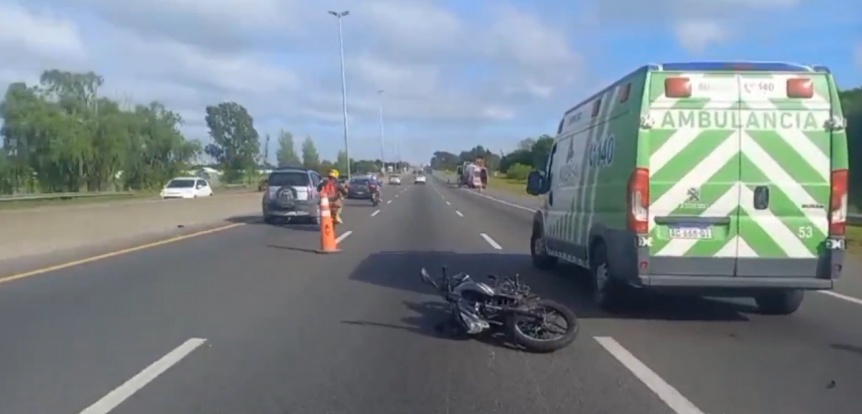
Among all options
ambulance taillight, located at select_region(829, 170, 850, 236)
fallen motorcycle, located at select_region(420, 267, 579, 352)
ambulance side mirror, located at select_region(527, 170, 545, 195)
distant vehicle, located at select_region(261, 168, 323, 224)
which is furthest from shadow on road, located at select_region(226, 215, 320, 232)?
ambulance taillight, located at select_region(829, 170, 850, 236)

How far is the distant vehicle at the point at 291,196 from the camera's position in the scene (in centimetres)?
3002

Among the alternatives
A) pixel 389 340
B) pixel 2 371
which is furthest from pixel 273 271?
pixel 2 371

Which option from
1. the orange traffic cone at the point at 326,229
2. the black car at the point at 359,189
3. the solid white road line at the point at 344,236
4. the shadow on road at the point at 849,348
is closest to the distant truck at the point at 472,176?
the black car at the point at 359,189

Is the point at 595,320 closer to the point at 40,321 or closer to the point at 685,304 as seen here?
the point at 685,304

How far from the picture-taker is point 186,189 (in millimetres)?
50219

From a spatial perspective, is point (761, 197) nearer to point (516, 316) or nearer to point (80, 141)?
point (516, 316)

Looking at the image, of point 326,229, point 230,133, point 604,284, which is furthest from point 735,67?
point 230,133

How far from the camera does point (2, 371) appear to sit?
25.6 feet

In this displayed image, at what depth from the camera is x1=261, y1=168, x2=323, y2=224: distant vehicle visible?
3002cm

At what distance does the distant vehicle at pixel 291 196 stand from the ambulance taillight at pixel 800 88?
2165cm

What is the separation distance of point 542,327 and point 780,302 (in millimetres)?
3528

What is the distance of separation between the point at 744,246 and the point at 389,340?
371 cm

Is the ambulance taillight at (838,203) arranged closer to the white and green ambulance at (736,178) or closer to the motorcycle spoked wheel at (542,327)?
the white and green ambulance at (736,178)

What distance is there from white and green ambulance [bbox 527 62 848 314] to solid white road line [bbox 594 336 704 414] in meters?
1.01
